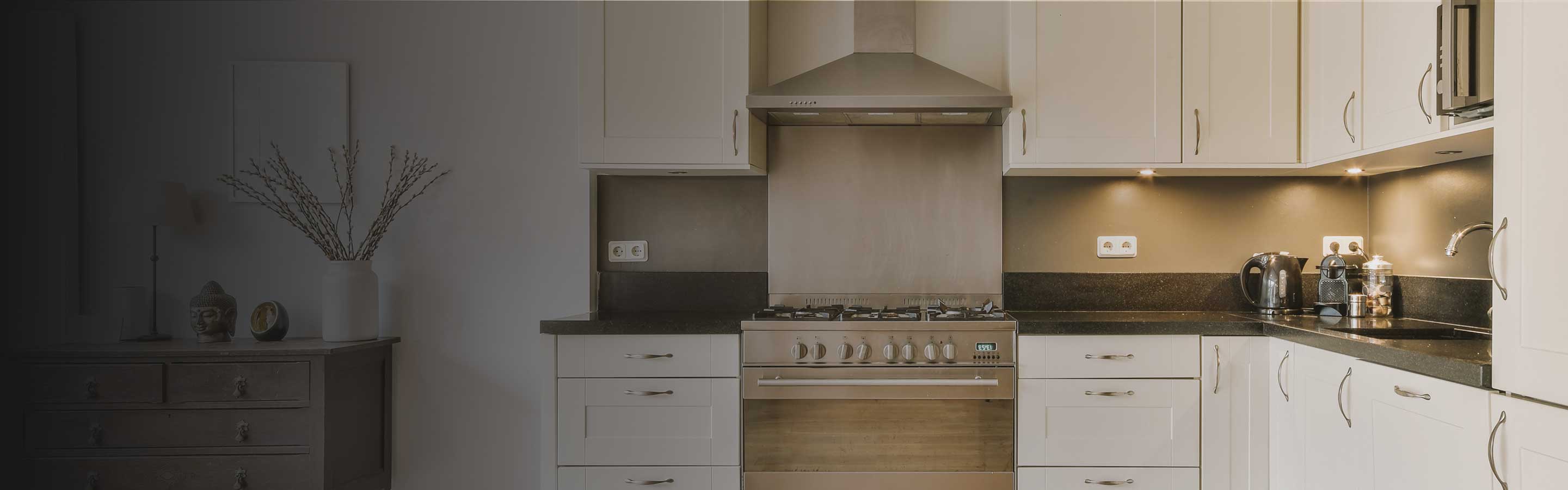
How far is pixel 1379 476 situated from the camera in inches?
65.5

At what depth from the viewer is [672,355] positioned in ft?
7.19

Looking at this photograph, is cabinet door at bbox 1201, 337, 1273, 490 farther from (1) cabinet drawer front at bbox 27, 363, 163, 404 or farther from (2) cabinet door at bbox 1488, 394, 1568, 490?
(1) cabinet drawer front at bbox 27, 363, 163, 404

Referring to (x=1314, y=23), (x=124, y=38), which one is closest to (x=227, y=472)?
(x=124, y=38)

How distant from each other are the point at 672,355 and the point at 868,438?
2.15ft

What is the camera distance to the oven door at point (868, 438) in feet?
7.12

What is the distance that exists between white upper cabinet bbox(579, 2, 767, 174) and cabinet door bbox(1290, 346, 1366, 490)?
1.75 meters

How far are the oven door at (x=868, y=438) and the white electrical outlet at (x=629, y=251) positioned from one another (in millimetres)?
780

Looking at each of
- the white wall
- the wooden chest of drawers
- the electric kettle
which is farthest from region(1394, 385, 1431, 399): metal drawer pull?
the wooden chest of drawers

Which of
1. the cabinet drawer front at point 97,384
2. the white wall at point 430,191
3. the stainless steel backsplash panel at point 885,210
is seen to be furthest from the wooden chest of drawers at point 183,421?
the stainless steel backsplash panel at point 885,210

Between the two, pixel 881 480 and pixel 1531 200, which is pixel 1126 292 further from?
pixel 1531 200

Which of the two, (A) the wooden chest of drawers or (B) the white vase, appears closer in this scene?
(A) the wooden chest of drawers

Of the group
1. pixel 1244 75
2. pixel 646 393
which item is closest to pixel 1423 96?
pixel 1244 75

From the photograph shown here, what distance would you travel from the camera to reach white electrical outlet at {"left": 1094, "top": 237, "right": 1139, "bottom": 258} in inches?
104

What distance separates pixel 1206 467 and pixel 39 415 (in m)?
3.55
